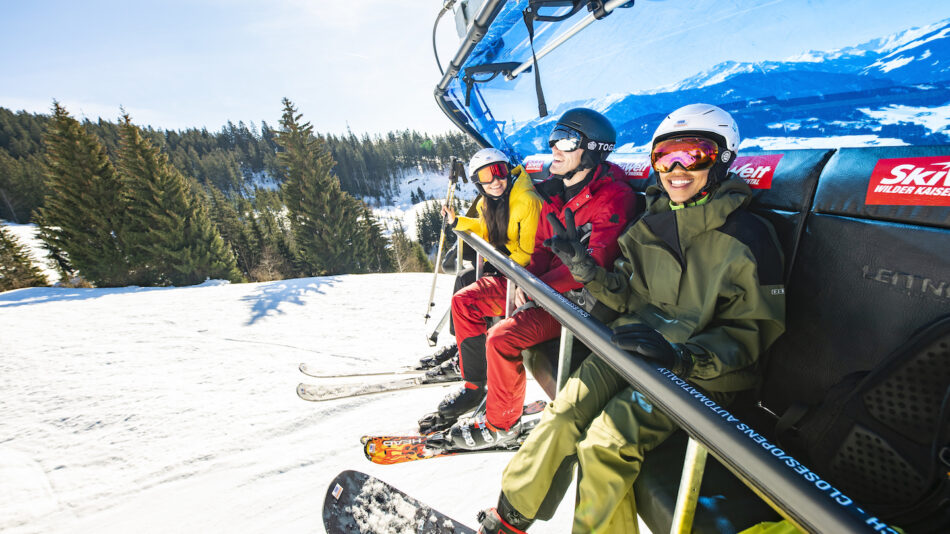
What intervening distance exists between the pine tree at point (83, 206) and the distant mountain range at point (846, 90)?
29.6 meters

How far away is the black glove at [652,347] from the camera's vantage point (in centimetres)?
105

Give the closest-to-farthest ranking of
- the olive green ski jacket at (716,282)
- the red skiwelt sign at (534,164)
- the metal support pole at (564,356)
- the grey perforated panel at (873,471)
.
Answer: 1. the grey perforated panel at (873,471)
2. the olive green ski jacket at (716,282)
3. the metal support pole at (564,356)
4. the red skiwelt sign at (534,164)

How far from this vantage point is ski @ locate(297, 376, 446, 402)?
3648 millimetres

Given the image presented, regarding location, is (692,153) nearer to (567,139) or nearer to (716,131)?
(716,131)

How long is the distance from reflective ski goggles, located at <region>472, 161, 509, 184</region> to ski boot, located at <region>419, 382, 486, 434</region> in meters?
1.92

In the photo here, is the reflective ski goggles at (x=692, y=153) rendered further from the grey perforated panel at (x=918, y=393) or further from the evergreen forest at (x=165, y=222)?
the evergreen forest at (x=165, y=222)

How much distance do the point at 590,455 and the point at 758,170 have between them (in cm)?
169

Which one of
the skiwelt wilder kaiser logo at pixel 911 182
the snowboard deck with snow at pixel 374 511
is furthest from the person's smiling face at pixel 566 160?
the snowboard deck with snow at pixel 374 511

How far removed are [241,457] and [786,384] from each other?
3725 mm

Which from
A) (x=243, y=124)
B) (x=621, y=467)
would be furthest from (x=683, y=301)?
(x=243, y=124)

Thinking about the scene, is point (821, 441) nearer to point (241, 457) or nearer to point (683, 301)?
point (683, 301)

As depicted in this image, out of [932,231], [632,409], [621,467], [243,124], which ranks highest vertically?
[243,124]

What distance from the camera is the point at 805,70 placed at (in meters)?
1.99

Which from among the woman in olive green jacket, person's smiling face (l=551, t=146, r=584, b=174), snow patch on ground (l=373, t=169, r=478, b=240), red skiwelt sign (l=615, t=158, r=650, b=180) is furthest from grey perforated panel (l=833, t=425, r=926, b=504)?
snow patch on ground (l=373, t=169, r=478, b=240)
